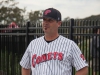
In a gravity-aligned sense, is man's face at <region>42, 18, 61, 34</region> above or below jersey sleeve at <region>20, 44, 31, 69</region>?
above

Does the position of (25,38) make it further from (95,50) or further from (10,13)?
(10,13)

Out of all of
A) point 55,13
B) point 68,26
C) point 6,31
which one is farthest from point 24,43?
point 55,13

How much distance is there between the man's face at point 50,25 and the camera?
2.97m

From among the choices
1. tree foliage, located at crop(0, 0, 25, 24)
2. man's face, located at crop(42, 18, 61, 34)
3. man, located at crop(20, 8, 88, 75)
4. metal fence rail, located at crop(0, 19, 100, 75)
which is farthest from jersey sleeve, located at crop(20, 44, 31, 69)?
tree foliage, located at crop(0, 0, 25, 24)

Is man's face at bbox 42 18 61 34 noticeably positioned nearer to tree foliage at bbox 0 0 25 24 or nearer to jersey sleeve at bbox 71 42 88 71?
jersey sleeve at bbox 71 42 88 71

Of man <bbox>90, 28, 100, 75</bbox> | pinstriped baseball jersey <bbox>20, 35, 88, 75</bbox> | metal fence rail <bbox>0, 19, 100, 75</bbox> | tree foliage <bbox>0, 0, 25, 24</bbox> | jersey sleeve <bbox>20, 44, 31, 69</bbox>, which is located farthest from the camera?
tree foliage <bbox>0, 0, 25, 24</bbox>

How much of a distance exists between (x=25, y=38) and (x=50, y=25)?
4518 millimetres

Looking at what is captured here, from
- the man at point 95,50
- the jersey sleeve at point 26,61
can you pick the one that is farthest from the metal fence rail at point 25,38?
the jersey sleeve at point 26,61

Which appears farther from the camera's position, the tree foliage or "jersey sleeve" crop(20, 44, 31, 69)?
the tree foliage

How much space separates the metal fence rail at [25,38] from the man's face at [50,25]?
2.80m

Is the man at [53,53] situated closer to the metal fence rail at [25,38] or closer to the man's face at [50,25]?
the man's face at [50,25]

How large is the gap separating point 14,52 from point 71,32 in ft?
7.87

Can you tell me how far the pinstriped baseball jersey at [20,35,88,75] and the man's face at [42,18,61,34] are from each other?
0.11 m

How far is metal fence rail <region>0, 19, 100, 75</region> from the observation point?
6031 millimetres
